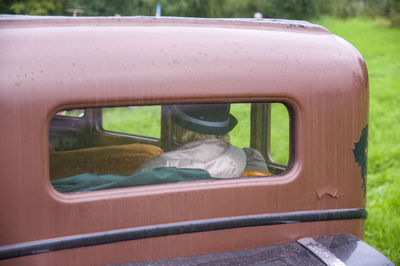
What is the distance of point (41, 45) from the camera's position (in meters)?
1.59

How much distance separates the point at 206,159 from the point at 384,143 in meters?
5.23

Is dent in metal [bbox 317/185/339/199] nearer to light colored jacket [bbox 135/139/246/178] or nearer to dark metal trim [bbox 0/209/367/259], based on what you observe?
dark metal trim [bbox 0/209/367/259]

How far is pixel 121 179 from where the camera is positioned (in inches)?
68.5

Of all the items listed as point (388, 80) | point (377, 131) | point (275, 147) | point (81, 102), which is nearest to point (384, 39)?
point (388, 80)

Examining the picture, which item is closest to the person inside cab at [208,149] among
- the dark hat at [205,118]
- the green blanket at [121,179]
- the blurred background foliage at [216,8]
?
the dark hat at [205,118]

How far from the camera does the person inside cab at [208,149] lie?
190cm

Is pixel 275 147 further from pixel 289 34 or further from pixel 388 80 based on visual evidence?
pixel 388 80

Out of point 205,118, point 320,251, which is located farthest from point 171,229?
point 320,251

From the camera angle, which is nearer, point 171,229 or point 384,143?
point 171,229

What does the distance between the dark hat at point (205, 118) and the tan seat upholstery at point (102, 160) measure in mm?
298

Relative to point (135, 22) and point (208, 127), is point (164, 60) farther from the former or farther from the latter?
point (208, 127)

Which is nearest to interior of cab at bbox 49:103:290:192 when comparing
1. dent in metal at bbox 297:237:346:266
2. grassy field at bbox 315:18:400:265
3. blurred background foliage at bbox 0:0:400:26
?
dent in metal at bbox 297:237:346:266

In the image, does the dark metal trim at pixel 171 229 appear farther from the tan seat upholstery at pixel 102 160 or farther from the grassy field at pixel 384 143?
the grassy field at pixel 384 143

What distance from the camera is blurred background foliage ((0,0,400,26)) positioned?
10.3m
